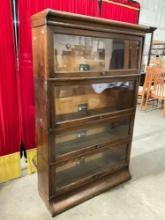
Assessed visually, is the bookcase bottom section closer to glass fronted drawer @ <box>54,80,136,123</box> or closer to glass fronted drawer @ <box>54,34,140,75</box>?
glass fronted drawer @ <box>54,80,136,123</box>

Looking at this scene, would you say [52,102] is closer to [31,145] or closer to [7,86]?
[7,86]

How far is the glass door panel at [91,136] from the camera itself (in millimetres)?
1562

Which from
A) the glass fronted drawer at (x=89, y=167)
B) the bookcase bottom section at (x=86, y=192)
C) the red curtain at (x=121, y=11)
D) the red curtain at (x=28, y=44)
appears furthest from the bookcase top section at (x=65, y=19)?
the bookcase bottom section at (x=86, y=192)

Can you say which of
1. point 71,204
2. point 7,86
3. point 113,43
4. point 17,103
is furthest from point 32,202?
point 113,43

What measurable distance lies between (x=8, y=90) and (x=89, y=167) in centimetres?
105

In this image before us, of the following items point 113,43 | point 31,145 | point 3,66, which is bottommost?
point 31,145

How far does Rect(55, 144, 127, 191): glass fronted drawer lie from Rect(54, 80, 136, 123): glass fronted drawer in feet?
1.33

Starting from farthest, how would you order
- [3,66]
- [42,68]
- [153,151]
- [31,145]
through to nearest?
[153,151], [31,145], [3,66], [42,68]

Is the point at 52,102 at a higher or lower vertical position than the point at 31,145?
higher

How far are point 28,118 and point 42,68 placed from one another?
77 cm

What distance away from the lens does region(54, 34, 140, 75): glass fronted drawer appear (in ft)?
4.44

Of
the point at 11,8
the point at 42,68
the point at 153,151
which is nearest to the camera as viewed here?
the point at 42,68

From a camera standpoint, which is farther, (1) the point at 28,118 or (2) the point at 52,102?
(1) the point at 28,118

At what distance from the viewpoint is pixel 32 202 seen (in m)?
1.71
